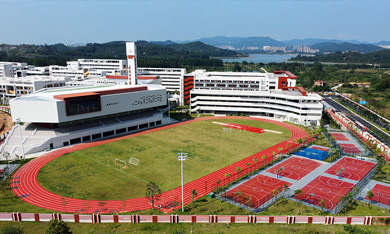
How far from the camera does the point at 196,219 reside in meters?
26.5

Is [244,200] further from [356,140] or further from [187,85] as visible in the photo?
[187,85]

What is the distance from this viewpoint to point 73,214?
89.7 feet

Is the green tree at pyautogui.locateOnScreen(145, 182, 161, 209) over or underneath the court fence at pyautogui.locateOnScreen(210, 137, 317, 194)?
over

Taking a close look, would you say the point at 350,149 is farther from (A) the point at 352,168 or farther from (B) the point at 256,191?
(B) the point at 256,191

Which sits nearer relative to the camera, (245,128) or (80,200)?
(80,200)

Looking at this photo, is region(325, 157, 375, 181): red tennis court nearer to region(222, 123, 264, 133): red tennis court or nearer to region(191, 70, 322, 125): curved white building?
region(222, 123, 264, 133): red tennis court

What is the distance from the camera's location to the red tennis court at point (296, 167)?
38.3 metres

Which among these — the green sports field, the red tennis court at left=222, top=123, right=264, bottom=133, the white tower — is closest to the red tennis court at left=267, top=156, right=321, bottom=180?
the green sports field

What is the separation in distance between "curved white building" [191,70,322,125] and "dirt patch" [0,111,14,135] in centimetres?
4808

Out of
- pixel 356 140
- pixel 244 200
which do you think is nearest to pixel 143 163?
pixel 244 200

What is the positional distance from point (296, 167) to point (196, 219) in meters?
21.4

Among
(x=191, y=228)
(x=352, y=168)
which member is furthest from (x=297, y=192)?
(x=352, y=168)

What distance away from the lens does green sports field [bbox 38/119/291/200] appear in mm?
33725

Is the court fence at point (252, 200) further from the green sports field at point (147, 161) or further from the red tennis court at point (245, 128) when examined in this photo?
the red tennis court at point (245, 128)
